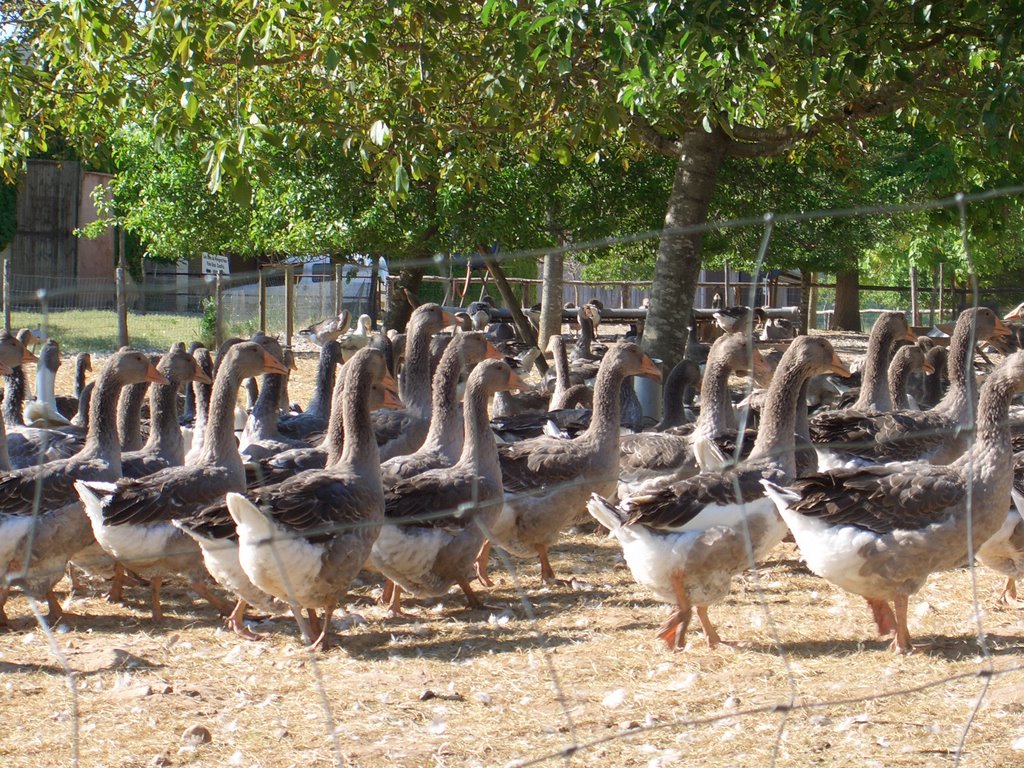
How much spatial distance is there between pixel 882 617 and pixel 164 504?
11.7 ft

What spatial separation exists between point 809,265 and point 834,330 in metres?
6.46

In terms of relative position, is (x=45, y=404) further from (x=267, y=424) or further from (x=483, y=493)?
(x=483, y=493)

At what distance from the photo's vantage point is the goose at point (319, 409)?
873 cm

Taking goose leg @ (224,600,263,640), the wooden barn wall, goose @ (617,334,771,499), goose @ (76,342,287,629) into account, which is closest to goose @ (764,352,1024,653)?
goose @ (617,334,771,499)

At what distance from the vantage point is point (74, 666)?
16.9 feet

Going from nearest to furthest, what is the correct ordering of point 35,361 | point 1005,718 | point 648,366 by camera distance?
point 1005,718 → point 648,366 → point 35,361

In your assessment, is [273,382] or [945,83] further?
[945,83]

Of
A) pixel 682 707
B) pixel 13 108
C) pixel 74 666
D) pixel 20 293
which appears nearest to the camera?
pixel 682 707

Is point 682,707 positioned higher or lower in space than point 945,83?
lower

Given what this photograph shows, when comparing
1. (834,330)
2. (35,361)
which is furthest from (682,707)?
(834,330)

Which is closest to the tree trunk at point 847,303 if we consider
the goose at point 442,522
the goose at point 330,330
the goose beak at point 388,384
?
the goose at point 330,330

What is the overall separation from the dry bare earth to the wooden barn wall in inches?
1202

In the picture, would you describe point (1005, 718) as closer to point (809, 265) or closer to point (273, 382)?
point (273, 382)

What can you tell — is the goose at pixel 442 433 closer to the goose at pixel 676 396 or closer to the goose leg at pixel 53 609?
the goose leg at pixel 53 609
